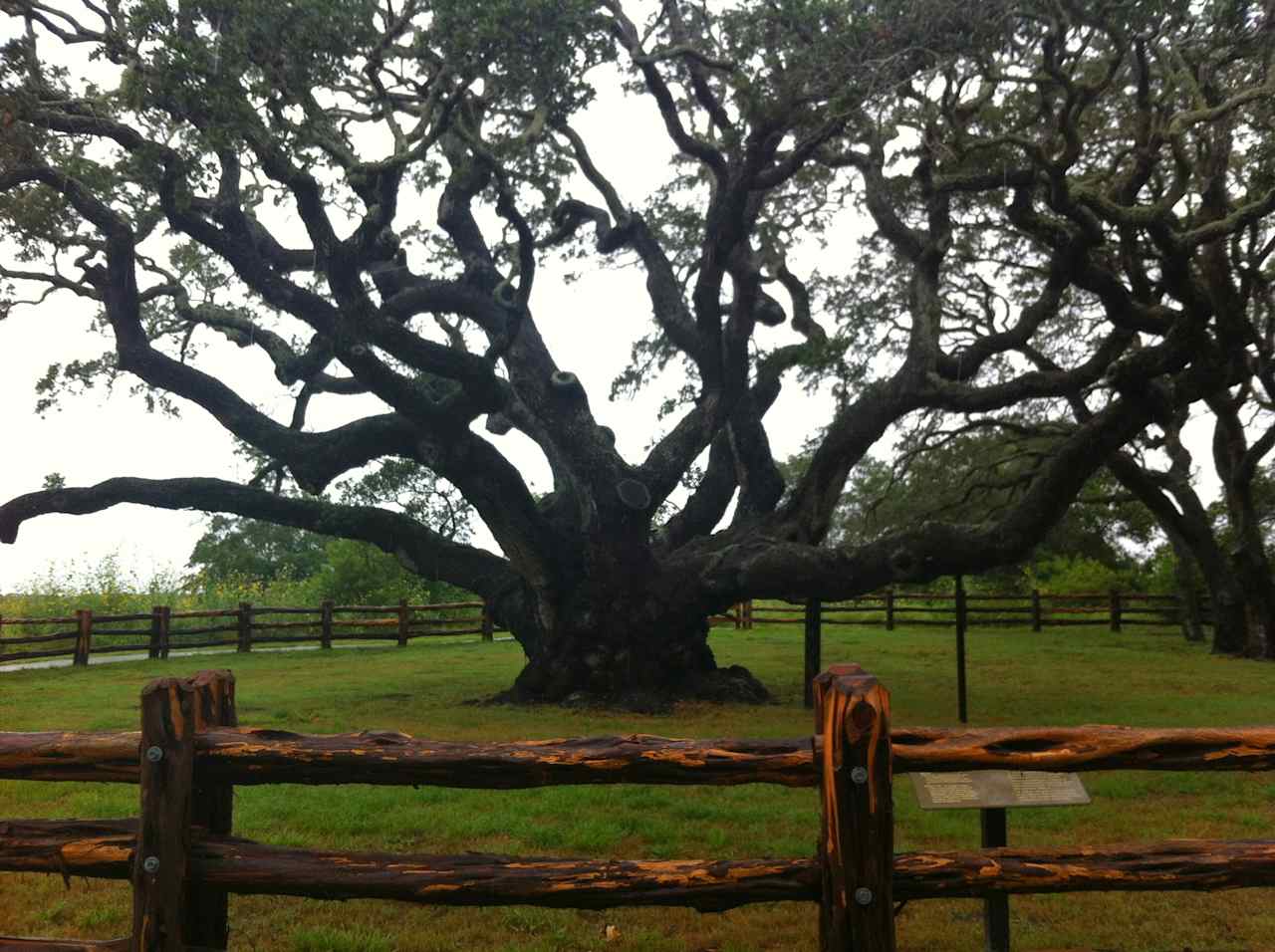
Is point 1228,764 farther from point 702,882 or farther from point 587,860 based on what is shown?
point 587,860

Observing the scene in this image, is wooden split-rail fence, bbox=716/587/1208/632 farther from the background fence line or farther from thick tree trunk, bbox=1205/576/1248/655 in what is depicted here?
thick tree trunk, bbox=1205/576/1248/655

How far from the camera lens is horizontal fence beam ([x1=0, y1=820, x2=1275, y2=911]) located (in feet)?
10.9

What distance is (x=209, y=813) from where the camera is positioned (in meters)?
3.59

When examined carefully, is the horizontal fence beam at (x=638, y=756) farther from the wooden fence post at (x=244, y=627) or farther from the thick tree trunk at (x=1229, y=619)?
the thick tree trunk at (x=1229, y=619)

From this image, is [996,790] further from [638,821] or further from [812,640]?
[812,640]

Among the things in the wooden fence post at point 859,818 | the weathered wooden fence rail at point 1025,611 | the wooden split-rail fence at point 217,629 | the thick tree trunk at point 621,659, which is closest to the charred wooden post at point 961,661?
the thick tree trunk at point 621,659

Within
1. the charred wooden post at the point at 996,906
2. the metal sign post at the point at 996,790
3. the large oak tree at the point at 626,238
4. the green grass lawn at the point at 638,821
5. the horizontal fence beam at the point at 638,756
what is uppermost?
the large oak tree at the point at 626,238

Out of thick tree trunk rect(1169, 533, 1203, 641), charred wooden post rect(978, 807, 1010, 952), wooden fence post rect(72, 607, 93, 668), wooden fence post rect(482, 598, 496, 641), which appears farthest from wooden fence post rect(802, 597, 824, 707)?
thick tree trunk rect(1169, 533, 1203, 641)

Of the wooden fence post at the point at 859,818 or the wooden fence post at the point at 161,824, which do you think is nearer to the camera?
the wooden fence post at the point at 859,818

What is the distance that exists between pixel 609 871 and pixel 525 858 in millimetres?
304

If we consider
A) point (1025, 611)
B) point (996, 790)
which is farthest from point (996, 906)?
point (1025, 611)

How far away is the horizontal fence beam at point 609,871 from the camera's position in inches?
130

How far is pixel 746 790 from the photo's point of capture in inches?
307

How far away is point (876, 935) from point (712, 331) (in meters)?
11.4
